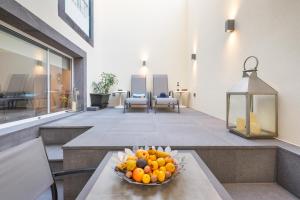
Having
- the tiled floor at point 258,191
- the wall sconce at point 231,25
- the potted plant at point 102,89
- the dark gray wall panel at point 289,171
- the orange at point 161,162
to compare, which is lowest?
the tiled floor at point 258,191

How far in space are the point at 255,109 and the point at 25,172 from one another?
2.54 metres

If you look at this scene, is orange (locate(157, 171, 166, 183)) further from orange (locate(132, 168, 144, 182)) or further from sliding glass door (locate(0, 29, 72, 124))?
sliding glass door (locate(0, 29, 72, 124))

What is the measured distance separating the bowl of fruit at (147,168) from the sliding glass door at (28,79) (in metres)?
2.22

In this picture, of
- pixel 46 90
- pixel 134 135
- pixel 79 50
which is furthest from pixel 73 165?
pixel 79 50

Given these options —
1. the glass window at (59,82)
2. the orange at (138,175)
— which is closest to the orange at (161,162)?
the orange at (138,175)

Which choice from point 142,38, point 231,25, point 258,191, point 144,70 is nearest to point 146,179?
point 258,191

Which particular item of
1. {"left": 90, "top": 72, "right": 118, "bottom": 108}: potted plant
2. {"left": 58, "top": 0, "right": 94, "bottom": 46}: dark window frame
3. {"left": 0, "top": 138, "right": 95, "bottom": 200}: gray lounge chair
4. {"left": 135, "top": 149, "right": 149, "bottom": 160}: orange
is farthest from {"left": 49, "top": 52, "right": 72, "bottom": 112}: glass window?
{"left": 135, "top": 149, "right": 149, "bottom": 160}: orange

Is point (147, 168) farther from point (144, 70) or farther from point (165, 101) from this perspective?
point (144, 70)

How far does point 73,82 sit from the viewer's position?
5168mm

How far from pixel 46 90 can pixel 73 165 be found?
2320 millimetres

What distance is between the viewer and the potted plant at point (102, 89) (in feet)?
19.7

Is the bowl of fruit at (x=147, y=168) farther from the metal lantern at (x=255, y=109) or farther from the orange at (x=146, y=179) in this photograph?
the metal lantern at (x=255, y=109)

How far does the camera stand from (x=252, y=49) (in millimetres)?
2830

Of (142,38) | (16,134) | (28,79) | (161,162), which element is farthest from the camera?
(142,38)
